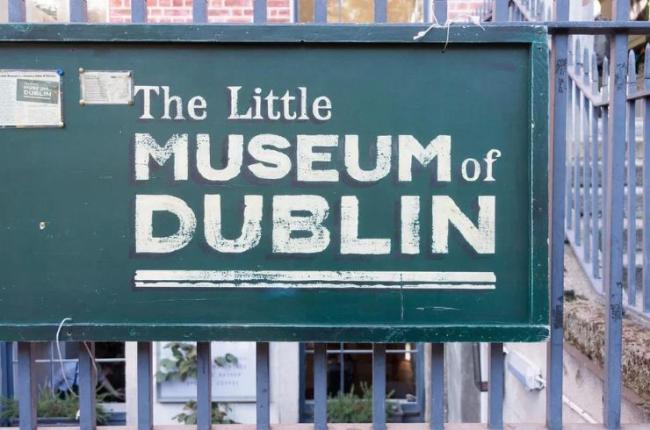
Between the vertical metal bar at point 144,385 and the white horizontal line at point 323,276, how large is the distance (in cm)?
24

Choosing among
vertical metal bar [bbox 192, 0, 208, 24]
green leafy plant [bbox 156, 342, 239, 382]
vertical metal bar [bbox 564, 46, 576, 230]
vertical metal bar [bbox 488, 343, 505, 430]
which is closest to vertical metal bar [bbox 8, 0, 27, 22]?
vertical metal bar [bbox 192, 0, 208, 24]

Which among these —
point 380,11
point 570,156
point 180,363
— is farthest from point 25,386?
point 570,156

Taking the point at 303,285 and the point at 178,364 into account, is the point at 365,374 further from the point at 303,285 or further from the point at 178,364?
the point at 303,285

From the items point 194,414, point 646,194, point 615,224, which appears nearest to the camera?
point 615,224

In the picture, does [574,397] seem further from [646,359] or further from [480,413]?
[480,413]

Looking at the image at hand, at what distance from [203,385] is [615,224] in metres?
1.45

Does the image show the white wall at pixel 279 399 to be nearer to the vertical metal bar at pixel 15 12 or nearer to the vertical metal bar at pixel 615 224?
the vertical metal bar at pixel 615 224

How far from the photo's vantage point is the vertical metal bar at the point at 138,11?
2.05 metres

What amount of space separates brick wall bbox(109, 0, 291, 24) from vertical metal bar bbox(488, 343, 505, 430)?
3.92m

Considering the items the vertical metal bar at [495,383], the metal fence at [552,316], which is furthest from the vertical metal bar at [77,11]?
the vertical metal bar at [495,383]

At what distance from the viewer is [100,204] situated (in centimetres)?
204

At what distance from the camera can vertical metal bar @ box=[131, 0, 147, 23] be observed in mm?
2055

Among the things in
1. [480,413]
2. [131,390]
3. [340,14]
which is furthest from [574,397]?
[340,14]

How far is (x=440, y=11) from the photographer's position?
2033 millimetres
